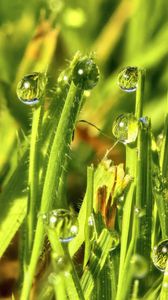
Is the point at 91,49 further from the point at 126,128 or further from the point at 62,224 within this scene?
the point at 62,224

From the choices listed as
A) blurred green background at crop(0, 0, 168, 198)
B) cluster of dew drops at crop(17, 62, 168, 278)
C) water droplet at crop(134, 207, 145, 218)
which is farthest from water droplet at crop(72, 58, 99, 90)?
blurred green background at crop(0, 0, 168, 198)

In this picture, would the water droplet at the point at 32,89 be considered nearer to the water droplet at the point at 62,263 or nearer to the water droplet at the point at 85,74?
the water droplet at the point at 85,74

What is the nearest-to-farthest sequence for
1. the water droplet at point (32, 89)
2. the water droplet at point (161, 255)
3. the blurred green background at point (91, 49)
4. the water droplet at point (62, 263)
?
1. the water droplet at point (62, 263)
2. the water droplet at point (161, 255)
3. the water droplet at point (32, 89)
4. the blurred green background at point (91, 49)

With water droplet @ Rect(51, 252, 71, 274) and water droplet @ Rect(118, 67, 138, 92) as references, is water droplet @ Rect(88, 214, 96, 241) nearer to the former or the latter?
water droplet @ Rect(51, 252, 71, 274)

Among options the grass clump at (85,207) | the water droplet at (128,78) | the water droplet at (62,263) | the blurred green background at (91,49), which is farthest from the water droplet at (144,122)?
the blurred green background at (91,49)

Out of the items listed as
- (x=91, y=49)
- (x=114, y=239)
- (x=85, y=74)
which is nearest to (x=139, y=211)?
(x=114, y=239)
